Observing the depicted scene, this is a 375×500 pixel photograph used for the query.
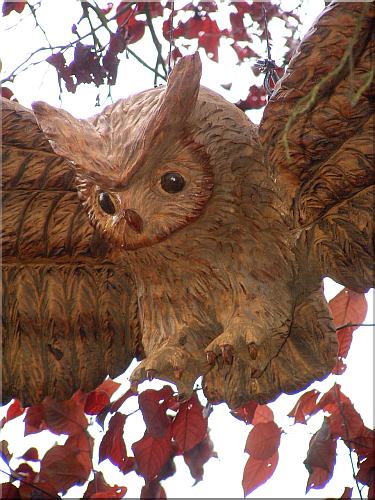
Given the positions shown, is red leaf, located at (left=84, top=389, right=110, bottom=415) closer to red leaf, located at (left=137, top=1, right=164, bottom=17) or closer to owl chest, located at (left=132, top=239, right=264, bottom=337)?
owl chest, located at (left=132, top=239, right=264, bottom=337)

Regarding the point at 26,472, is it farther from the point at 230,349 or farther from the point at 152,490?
the point at 230,349

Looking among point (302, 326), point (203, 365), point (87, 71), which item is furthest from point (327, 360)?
point (87, 71)

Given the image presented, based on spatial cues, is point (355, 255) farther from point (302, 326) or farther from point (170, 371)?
point (170, 371)

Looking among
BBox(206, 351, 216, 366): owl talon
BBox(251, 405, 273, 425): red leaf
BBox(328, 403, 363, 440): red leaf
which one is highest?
BBox(206, 351, 216, 366): owl talon

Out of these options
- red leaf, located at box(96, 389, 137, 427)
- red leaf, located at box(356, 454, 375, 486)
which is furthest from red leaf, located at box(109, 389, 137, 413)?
red leaf, located at box(356, 454, 375, 486)

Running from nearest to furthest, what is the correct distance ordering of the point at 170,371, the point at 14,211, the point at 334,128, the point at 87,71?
1. the point at 334,128
2. the point at 170,371
3. the point at 14,211
4. the point at 87,71

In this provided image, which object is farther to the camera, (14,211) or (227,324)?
(14,211)

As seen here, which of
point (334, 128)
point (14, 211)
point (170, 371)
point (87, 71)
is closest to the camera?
point (334, 128)

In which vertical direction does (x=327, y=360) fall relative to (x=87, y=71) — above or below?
below
